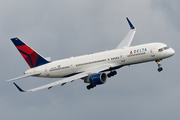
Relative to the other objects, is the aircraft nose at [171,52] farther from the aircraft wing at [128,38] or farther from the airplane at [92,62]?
the aircraft wing at [128,38]

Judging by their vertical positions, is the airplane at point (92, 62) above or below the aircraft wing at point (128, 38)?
below

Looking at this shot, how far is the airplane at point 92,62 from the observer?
7825cm

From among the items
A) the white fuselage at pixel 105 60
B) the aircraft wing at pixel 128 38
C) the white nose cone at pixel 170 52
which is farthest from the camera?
the aircraft wing at pixel 128 38

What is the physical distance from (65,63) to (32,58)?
7.70 m

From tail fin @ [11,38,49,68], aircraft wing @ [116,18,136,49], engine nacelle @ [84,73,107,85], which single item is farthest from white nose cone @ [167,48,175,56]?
tail fin @ [11,38,49,68]

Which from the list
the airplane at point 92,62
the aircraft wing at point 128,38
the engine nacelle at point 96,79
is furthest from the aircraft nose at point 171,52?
the aircraft wing at point 128,38

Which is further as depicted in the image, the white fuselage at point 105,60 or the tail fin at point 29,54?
the tail fin at point 29,54

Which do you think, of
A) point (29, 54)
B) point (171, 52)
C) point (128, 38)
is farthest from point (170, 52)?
point (29, 54)

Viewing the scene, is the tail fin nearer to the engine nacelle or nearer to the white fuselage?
the white fuselage

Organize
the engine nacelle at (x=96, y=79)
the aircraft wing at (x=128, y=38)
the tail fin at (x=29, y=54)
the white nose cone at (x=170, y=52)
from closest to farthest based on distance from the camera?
the engine nacelle at (x=96, y=79) → the white nose cone at (x=170, y=52) → the tail fin at (x=29, y=54) → the aircraft wing at (x=128, y=38)

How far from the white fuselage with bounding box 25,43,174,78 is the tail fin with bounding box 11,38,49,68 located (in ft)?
3.59

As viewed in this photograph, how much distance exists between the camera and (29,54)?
87750 mm

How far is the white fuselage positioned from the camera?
79250mm

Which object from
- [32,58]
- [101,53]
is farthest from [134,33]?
[32,58]
